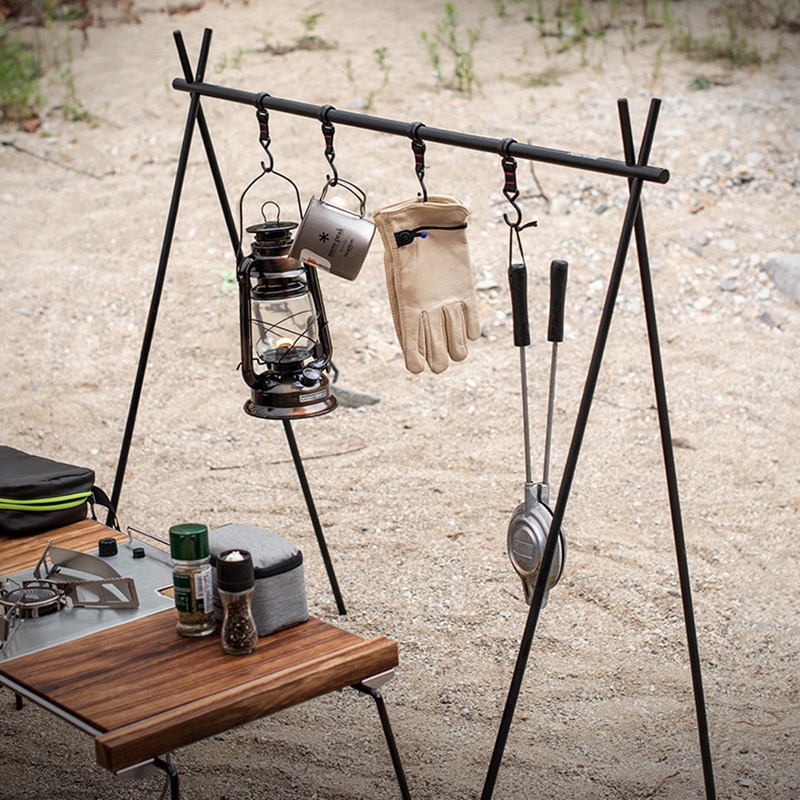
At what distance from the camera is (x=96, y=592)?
243 centimetres

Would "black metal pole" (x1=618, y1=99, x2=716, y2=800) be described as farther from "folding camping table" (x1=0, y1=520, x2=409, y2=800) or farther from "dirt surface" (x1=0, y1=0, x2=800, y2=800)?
"folding camping table" (x1=0, y1=520, x2=409, y2=800)

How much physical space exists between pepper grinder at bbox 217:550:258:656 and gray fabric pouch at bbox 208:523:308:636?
4 cm

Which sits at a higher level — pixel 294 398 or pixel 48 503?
pixel 294 398

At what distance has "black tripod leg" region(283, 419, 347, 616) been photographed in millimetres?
3181

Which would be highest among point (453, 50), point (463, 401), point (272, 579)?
point (453, 50)

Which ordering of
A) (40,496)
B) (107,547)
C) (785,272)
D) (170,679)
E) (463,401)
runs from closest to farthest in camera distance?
(170,679), (107,547), (40,496), (463,401), (785,272)

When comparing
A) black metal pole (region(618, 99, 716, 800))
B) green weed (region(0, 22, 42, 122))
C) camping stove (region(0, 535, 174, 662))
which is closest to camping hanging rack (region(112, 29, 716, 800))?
black metal pole (region(618, 99, 716, 800))

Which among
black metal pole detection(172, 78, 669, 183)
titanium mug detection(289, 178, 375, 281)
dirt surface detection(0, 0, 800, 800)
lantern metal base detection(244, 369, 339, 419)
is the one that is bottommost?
dirt surface detection(0, 0, 800, 800)

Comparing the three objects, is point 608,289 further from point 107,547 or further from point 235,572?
point 107,547

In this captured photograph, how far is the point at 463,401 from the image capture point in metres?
4.93

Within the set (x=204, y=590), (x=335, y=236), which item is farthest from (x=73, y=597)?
(x=335, y=236)

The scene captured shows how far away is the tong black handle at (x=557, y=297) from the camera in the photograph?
7.03 feet

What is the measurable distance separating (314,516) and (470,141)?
4.55 ft

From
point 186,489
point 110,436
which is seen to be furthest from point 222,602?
point 110,436
